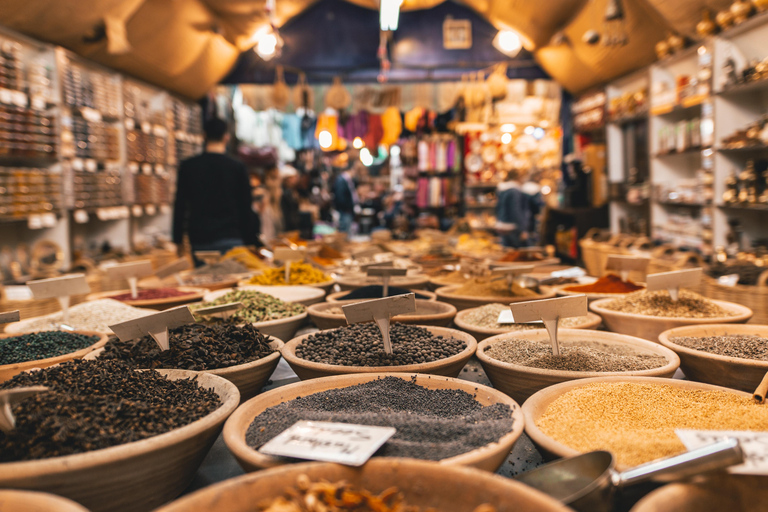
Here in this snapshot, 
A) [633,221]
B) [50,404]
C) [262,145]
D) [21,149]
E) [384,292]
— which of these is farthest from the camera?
[262,145]

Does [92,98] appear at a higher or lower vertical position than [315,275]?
higher

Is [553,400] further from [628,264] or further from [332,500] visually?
[628,264]

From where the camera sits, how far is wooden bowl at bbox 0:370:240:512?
0.75 m

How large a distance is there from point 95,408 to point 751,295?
2.39 metres

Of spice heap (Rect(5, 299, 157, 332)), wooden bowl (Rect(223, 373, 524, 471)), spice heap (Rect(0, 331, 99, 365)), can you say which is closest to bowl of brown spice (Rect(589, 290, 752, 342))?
wooden bowl (Rect(223, 373, 524, 471))

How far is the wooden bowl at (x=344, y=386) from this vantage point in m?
0.82

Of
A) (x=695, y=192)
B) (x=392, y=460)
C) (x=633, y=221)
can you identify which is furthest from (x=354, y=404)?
(x=633, y=221)

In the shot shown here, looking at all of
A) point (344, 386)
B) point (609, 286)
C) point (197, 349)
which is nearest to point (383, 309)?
point (344, 386)

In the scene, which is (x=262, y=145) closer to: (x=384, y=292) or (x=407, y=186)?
(x=407, y=186)

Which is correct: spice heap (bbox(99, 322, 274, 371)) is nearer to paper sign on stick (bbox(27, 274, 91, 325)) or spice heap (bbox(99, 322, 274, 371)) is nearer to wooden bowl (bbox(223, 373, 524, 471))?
wooden bowl (bbox(223, 373, 524, 471))

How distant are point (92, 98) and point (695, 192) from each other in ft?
17.8

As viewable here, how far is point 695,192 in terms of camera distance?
4953 millimetres

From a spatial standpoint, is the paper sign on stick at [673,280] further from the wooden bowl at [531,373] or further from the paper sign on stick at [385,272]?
the paper sign on stick at [385,272]

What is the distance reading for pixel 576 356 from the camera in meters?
1.30
